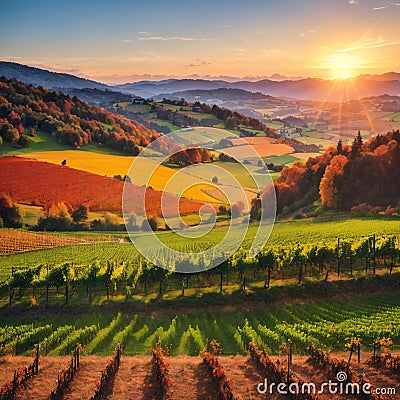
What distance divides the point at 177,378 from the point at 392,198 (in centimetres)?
5706

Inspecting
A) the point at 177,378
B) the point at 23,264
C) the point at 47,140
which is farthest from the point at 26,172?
the point at 177,378

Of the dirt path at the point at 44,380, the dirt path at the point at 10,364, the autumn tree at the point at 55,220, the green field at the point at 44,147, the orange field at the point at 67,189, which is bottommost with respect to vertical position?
the autumn tree at the point at 55,220

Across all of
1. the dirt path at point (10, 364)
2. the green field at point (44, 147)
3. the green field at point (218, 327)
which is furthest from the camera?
the green field at point (44, 147)

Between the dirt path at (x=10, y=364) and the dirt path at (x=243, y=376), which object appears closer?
the dirt path at (x=243, y=376)

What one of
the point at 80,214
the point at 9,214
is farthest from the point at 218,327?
the point at 9,214

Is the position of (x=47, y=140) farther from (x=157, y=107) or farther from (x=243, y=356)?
(x=243, y=356)

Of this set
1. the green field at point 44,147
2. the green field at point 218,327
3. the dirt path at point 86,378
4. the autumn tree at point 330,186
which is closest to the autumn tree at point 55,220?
the green field at point 218,327

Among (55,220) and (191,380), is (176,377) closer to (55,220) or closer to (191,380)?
(191,380)

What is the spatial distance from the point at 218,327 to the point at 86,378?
948cm

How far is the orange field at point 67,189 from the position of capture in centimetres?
A: 6322

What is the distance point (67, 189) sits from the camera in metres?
73.1

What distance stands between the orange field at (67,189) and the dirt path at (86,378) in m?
35.6

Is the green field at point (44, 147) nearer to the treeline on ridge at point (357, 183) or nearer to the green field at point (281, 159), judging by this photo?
the green field at point (281, 159)

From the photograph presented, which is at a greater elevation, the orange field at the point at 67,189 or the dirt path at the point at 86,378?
the orange field at the point at 67,189
